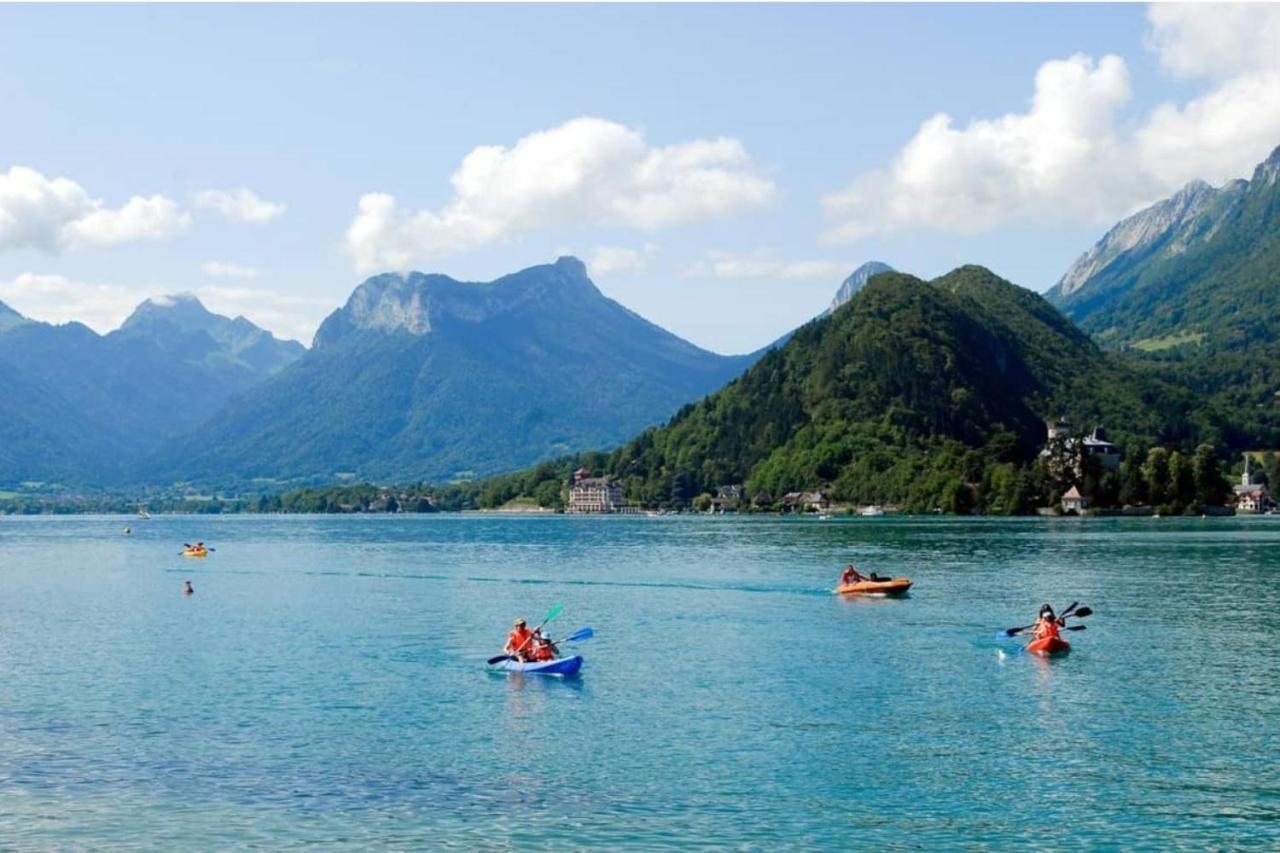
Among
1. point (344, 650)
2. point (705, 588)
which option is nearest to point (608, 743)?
point (344, 650)

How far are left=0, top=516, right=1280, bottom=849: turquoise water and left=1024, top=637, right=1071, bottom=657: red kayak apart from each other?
3.70 feet

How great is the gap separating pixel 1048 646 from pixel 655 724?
26431mm

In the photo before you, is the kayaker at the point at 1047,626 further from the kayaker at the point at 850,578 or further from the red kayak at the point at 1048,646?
the kayaker at the point at 850,578

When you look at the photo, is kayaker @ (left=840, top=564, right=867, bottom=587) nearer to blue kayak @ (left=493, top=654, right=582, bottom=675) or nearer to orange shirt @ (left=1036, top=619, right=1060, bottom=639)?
orange shirt @ (left=1036, top=619, right=1060, bottom=639)

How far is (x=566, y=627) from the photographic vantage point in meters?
85.8

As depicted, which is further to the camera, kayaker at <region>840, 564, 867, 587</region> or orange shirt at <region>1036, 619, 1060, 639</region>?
kayaker at <region>840, 564, 867, 587</region>

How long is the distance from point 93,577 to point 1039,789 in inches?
4674

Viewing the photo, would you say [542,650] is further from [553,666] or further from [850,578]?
[850,578]

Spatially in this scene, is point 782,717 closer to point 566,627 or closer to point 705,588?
point 566,627

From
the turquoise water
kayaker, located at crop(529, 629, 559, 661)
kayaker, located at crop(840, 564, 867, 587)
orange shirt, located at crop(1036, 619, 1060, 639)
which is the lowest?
the turquoise water

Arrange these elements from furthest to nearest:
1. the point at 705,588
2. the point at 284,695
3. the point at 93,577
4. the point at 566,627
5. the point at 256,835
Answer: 1. the point at 93,577
2. the point at 705,588
3. the point at 566,627
4. the point at 284,695
5. the point at 256,835

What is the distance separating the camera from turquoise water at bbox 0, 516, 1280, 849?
120 ft

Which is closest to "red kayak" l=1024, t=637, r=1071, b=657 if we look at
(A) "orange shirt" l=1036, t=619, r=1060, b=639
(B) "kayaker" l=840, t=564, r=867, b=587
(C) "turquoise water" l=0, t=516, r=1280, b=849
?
(A) "orange shirt" l=1036, t=619, r=1060, b=639

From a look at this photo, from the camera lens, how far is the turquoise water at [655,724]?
36656 millimetres
